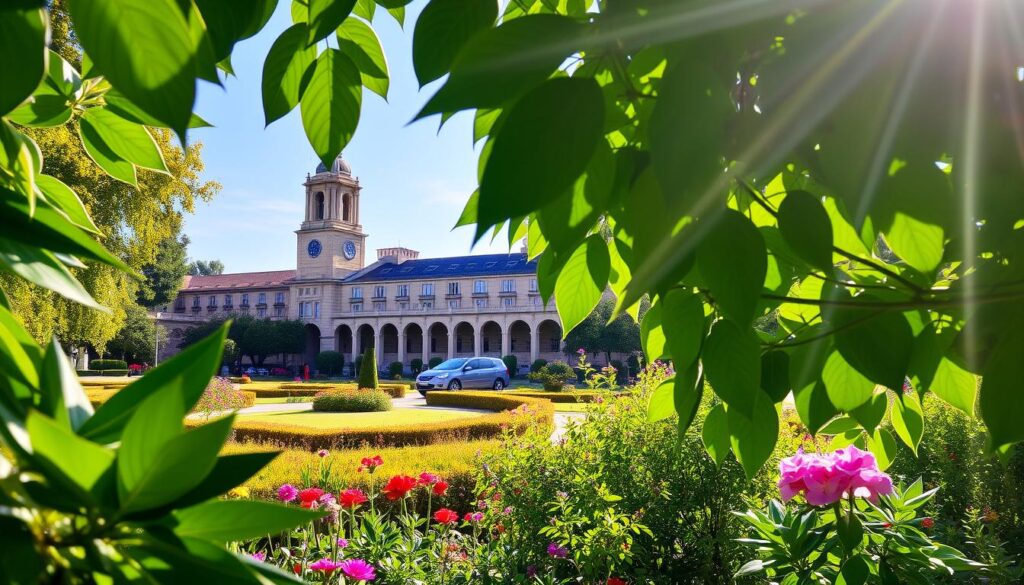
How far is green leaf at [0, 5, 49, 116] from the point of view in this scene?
36 centimetres

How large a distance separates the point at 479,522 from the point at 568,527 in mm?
1069

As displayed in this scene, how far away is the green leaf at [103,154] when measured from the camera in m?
0.81

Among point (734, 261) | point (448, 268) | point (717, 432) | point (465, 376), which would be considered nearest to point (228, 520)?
point (734, 261)

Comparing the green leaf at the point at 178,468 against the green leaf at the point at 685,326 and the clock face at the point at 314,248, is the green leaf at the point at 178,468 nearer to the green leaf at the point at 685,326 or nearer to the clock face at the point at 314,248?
the green leaf at the point at 685,326

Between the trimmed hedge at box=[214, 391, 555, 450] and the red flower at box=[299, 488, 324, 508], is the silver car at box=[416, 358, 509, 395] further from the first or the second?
the red flower at box=[299, 488, 324, 508]

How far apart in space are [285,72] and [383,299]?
186ft

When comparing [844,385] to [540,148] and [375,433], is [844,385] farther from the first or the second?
[375,433]

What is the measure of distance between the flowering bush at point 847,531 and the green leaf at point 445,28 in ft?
5.78

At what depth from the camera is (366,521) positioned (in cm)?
464

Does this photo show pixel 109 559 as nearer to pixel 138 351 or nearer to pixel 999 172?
pixel 999 172

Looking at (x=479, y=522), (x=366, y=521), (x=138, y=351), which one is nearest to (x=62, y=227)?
(x=366, y=521)

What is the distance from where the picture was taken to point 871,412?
1.12m

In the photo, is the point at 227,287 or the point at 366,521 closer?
the point at 366,521

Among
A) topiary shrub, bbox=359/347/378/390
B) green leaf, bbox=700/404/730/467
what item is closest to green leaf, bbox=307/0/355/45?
green leaf, bbox=700/404/730/467
